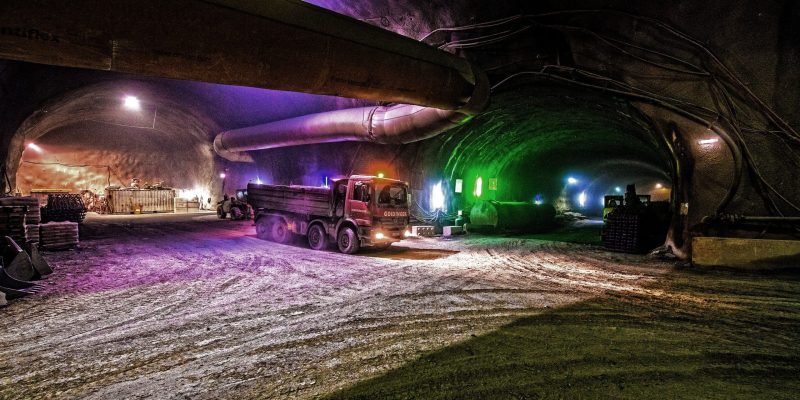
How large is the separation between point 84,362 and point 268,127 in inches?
616

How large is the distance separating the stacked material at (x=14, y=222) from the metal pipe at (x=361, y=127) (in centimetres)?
918

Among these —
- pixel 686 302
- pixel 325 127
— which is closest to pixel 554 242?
pixel 686 302

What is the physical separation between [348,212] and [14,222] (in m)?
7.91

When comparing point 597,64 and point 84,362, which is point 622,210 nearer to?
point 597,64

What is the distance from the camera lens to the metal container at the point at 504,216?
55.7 feet

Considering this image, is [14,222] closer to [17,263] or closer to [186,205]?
[17,263]

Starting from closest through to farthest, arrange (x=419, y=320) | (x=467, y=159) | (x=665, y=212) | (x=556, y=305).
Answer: (x=419, y=320), (x=556, y=305), (x=665, y=212), (x=467, y=159)

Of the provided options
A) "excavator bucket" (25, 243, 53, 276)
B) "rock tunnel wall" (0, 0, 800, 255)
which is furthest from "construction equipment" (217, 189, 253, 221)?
"excavator bucket" (25, 243, 53, 276)

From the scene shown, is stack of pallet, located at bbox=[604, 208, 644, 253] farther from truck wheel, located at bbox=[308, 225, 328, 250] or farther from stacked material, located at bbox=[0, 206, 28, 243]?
stacked material, located at bbox=[0, 206, 28, 243]

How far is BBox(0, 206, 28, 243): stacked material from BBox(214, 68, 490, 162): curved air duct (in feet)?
30.1

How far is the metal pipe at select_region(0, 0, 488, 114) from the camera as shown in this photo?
4.31 meters

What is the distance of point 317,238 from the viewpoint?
1174 centimetres

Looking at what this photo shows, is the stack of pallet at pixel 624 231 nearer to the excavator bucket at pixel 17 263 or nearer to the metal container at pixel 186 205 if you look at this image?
the excavator bucket at pixel 17 263

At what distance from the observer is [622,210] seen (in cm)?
1240
